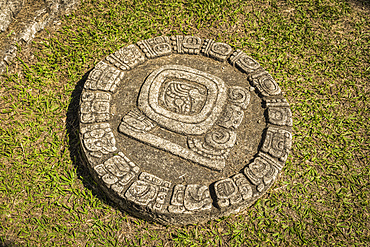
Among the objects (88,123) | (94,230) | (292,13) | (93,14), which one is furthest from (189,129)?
(292,13)

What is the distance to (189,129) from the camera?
3.01m

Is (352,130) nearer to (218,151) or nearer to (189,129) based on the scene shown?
(218,151)

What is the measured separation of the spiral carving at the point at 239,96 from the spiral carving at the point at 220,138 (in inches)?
16.0

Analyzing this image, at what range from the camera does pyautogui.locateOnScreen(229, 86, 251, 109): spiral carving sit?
326 cm

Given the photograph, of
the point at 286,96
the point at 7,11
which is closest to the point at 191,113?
the point at 286,96

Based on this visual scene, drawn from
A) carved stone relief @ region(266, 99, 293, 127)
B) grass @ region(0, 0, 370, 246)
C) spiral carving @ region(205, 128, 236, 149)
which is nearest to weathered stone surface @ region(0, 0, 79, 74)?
grass @ region(0, 0, 370, 246)

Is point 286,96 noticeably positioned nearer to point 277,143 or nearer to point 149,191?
point 277,143

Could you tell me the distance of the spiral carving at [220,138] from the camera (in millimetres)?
2938

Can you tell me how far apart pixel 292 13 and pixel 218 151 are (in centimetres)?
319

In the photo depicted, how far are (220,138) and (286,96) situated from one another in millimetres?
1441

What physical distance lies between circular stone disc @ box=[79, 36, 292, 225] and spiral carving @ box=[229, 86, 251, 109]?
0.04 feet

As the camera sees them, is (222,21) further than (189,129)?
Yes

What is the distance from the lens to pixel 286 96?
3848mm

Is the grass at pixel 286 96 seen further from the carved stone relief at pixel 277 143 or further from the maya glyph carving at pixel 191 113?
the maya glyph carving at pixel 191 113
